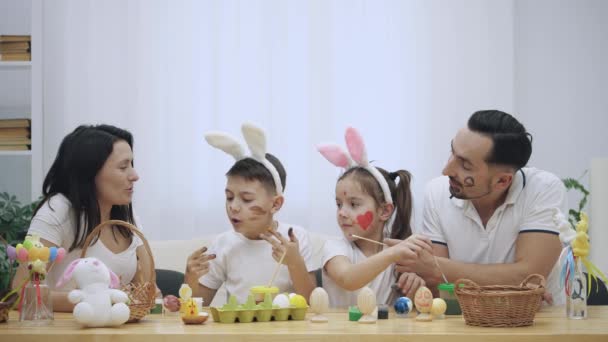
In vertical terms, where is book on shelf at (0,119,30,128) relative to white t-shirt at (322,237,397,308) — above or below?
above

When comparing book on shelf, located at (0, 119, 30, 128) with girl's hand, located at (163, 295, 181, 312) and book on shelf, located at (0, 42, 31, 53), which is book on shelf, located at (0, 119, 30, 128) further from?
girl's hand, located at (163, 295, 181, 312)

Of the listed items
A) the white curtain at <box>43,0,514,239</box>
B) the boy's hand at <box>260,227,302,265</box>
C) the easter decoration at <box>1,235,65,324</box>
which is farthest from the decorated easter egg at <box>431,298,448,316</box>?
the white curtain at <box>43,0,514,239</box>

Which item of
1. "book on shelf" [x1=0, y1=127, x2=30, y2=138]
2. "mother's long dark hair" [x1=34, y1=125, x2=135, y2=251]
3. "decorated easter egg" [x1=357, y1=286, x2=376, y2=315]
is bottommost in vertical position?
"decorated easter egg" [x1=357, y1=286, x2=376, y2=315]

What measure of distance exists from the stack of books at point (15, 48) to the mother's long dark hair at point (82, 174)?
5.65ft

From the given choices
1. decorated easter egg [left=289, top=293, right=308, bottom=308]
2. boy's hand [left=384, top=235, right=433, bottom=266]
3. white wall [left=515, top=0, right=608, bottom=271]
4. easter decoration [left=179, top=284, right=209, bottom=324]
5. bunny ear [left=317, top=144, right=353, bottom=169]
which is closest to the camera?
easter decoration [left=179, top=284, right=209, bottom=324]

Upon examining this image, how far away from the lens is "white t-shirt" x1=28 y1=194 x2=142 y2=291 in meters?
2.65

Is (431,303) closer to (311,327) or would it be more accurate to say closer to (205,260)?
(311,327)

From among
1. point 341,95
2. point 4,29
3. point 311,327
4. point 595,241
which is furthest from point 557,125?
point 4,29

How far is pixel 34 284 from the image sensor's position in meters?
2.13

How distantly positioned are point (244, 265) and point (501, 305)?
44.5 inches

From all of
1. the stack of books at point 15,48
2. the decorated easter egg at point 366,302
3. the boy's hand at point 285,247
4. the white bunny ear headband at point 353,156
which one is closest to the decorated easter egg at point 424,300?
the decorated easter egg at point 366,302

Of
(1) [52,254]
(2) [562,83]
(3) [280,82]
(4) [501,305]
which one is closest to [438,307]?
(4) [501,305]

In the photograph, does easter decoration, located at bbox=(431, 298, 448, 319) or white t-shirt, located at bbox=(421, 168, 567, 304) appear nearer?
easter decoration, located at bbox=(431, 298, 448, 319)

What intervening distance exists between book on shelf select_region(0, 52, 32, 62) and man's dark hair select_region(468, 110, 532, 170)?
2636 millimetres
